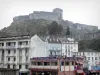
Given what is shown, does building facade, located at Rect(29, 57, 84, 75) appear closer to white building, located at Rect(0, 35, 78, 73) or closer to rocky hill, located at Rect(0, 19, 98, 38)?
white building, located at Rect(0, 35, 78, 73)

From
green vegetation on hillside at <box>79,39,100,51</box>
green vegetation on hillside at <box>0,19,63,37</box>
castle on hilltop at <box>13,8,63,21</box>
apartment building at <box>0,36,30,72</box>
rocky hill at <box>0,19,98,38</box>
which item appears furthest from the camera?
castle on hilltop at <box>13,8,63,21</box>

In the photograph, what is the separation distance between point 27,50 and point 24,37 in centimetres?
365

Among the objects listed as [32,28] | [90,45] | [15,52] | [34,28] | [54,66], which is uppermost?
[32,28]

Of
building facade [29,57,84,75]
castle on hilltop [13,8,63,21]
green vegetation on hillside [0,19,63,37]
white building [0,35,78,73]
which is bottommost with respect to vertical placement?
building facade [29,57,84,75]

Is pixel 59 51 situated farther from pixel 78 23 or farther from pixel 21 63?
pixel 78 23

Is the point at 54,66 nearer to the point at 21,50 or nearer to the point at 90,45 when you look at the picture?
the point at 21,50

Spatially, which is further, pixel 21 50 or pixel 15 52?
pixel 15 52

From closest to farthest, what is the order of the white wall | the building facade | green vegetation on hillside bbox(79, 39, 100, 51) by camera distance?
the building facade
the white wall
green vegetation on hillside bbox(79, 39, 100, 51)

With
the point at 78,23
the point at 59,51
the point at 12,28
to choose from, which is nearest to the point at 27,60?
the point at 59,51

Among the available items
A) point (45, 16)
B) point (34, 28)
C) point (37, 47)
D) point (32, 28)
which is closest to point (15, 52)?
point (37, 47)

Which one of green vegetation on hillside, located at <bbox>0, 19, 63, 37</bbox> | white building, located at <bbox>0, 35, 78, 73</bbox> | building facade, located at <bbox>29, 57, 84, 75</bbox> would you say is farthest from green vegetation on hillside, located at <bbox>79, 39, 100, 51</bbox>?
building facade, located at <bbox>29, 57, 84, 75</bbox>

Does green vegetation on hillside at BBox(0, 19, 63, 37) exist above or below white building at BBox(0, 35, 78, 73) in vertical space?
above

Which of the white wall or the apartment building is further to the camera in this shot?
the white wall

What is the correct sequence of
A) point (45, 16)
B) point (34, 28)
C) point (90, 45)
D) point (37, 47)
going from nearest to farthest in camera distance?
1. point (37, 47)
2. point (90, 45)
3. point (34, 28)
4. point (45, 16)
